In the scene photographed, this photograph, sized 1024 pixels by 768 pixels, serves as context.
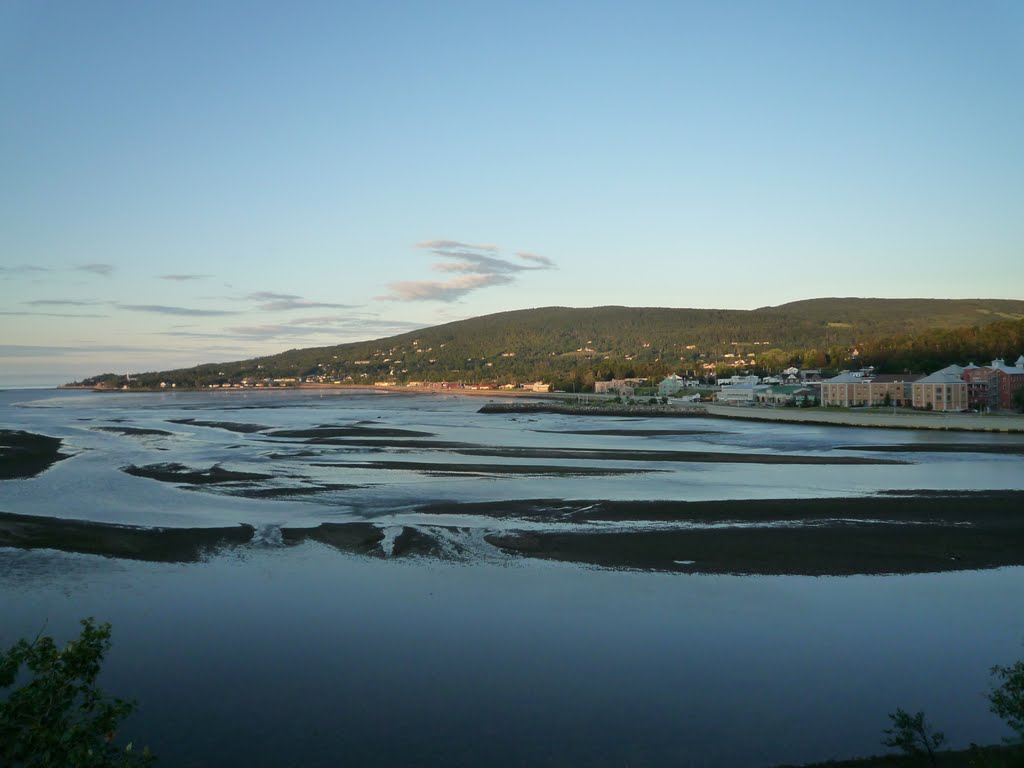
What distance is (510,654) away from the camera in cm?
929

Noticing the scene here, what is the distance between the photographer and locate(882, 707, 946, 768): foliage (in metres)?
6.19

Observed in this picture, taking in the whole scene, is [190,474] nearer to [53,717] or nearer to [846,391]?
[53,717]

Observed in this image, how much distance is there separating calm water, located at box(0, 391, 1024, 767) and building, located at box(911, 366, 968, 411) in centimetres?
4478

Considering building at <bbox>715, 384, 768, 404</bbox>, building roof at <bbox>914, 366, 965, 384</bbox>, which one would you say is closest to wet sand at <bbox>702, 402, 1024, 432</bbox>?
building roof at <bbox>914, 366, 965, 384</bbox>

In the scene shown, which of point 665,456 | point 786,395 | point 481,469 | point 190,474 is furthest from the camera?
point 786,395

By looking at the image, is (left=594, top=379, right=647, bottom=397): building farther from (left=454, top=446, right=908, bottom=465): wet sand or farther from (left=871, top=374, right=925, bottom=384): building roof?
(left=454, top=446, right=908, bottom=465): wet sand

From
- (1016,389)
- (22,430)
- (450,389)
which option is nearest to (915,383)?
(1016,389)

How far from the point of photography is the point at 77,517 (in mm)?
17469

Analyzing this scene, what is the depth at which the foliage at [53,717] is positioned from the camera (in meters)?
4.46

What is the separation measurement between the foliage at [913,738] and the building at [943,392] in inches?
2022

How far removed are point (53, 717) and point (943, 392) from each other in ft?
188

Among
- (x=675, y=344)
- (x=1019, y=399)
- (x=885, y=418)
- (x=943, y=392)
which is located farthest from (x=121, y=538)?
(x=675, y=344)

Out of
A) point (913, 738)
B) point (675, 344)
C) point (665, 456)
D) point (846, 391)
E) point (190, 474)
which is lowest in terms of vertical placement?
point (665, 456)

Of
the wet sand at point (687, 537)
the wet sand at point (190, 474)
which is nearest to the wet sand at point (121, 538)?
the wet sand at point (687, 537)
